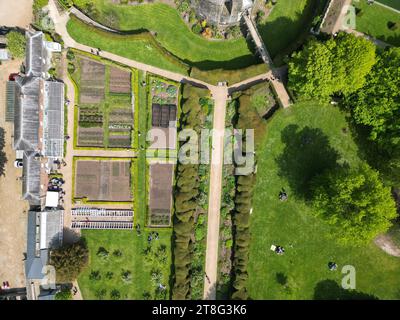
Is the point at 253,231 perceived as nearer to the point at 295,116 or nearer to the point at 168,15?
the point at 295,116

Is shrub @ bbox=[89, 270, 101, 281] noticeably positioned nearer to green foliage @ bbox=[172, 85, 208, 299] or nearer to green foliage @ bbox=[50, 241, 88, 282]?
green foliage @ bbox=[50, 241, 88, 282]

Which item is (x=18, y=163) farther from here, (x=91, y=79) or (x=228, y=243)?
(x=228, y=243)

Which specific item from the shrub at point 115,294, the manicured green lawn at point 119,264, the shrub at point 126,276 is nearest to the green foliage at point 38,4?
the manicured green lawn at point 119,264

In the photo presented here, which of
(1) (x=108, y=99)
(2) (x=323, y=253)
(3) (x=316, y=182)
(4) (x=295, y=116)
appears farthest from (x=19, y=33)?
(2) (x=323, y=253)

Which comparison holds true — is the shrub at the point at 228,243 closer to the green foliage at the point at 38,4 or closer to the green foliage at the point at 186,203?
the green foliage at the point at 186,203

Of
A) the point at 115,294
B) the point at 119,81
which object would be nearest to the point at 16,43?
the point at 119,81

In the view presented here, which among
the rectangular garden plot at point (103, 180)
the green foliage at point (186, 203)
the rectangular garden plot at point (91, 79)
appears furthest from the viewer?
the rectangular garden plot at point (103, 180)
